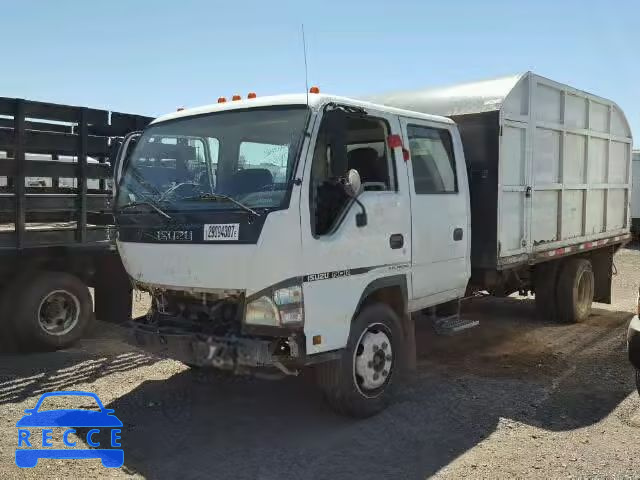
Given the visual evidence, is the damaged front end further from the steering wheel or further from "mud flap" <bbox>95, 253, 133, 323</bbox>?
"mud flap" <bbox>95, 253, 133, 323</bbox>

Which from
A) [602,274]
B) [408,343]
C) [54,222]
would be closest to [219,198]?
[408,343]

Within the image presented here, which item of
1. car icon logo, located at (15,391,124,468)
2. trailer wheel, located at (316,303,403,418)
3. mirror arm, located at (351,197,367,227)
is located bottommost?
car icon logo, located at (15,391,124,468)

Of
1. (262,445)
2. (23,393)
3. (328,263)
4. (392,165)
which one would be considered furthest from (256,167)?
(23,393)

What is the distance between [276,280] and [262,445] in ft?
4.09

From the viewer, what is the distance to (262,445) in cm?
444

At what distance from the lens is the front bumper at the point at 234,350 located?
417cm

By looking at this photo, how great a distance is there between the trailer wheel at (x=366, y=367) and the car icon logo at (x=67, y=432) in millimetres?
1587

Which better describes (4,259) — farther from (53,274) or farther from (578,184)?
(578,184)

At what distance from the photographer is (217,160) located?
189 inches

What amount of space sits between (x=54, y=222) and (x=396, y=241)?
4088 millimetres

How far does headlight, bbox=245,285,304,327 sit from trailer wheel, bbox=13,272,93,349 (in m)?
3.66

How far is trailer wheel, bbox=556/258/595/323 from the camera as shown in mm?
8383

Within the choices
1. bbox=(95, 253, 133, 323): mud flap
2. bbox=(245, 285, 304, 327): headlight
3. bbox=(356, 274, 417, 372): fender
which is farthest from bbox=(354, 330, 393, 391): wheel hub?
bbox=(95, 253, 133, 323): mud flap

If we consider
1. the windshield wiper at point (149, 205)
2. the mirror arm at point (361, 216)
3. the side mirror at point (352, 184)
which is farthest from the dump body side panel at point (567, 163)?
the windshield wiper at point (149, 205)
